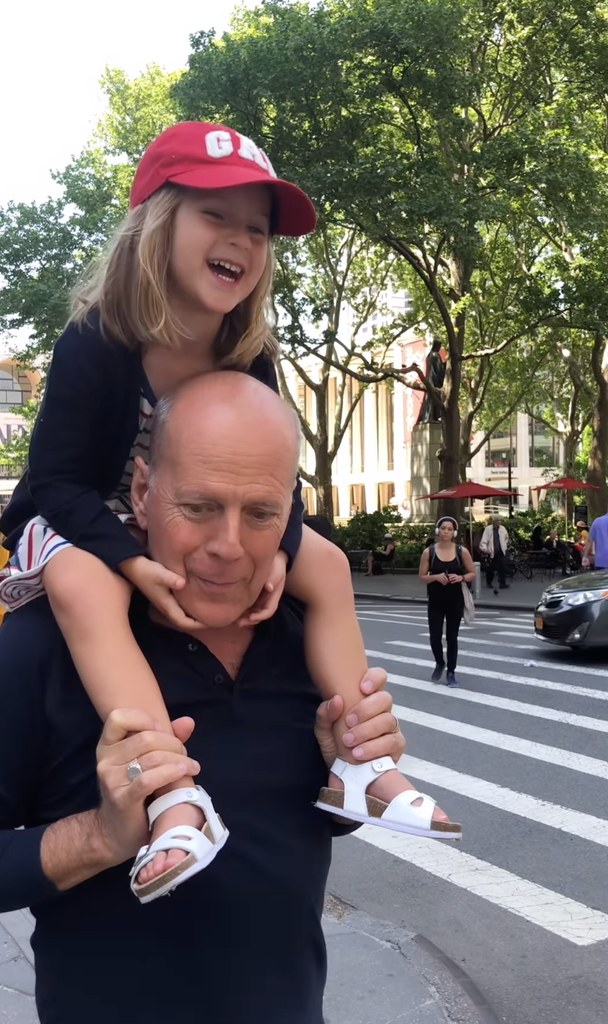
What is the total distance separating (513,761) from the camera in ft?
25.8

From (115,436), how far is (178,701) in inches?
20.2

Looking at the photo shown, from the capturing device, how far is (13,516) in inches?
76.8

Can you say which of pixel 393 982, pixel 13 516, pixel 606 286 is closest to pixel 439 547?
pixel 393 982

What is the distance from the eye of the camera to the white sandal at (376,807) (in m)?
1.59

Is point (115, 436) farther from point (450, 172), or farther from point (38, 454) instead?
point (450, 172)

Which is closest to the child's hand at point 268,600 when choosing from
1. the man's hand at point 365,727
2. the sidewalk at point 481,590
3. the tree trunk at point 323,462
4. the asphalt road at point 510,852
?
the man's hand at point 365,727

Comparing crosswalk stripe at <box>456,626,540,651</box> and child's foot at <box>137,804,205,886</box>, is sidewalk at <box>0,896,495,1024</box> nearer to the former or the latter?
child's foot at <box>137,804,205,886</box>

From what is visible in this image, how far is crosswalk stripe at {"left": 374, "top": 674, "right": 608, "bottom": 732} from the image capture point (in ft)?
29.3

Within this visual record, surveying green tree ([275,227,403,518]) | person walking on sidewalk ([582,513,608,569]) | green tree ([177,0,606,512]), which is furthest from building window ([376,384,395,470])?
person walking on sidewalk ([582,513,608,569])

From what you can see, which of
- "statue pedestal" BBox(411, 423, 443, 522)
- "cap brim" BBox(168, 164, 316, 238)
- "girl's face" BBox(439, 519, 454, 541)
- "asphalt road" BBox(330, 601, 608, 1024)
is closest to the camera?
"cap brim" BBox(168, 164, 316, 238)

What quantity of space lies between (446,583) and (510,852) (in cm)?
562

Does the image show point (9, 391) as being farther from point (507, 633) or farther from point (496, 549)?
point (507, 633)

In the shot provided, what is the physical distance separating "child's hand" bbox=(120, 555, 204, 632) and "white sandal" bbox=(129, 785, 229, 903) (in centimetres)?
26

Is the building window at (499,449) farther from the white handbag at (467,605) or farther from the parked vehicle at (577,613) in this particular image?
the white handbag at (467,605)
